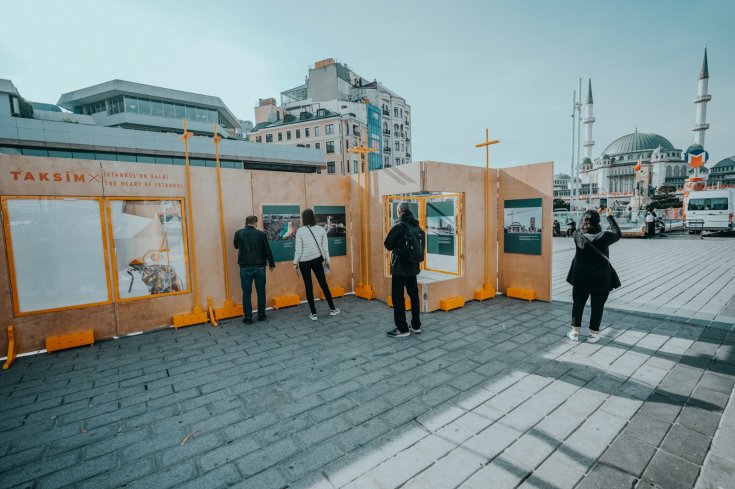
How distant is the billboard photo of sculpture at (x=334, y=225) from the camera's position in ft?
26.2

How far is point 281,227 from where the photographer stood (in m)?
7.43

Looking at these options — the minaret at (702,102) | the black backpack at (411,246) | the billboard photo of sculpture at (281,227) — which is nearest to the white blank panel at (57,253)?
the billboard photo of sculpture at (281,227)

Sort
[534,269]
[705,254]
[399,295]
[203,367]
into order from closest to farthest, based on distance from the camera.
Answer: [203,367]
[399,295]
[534,269]
[705,254]

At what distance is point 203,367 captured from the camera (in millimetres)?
4574

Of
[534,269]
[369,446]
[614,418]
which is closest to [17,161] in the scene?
[369,446]

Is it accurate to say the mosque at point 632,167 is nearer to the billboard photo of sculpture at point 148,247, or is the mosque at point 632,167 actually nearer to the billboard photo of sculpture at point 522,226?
the billboard photo of sculpture at point 522,226

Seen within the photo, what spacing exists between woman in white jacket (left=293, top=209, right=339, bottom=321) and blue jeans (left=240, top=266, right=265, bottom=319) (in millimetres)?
693

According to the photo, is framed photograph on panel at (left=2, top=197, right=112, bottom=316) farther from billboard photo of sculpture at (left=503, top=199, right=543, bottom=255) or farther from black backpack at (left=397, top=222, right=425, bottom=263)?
billboard photo of sculpture at (left=503, top=199, right=543, bottom=255)

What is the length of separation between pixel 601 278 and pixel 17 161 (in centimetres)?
857

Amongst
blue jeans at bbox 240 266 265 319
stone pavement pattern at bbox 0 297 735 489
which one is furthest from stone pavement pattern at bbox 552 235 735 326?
blue jeans at bbox 240 266 265 319

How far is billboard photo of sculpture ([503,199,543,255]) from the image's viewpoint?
7.22 m

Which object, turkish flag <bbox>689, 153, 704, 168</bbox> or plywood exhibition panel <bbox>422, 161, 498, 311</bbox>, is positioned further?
turkish flag <bbox>689, 153, 704, 168</bbox>

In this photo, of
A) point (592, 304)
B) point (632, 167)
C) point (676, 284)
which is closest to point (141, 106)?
point (592, 304)

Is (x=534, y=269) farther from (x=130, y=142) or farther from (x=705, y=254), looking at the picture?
(x=130, y=142)
